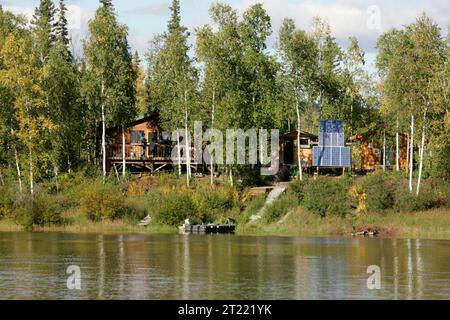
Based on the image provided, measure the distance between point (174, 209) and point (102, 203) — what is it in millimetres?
4917

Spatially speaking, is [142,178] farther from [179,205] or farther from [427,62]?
[427,62]

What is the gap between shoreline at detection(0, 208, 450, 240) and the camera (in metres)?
65.0

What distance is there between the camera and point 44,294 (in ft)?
121

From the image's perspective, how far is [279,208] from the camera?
227 feet

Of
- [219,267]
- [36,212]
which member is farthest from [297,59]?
[219,267]

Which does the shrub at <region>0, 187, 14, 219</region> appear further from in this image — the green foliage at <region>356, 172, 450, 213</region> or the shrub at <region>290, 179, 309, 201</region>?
the green foliage at <region>356, 172, 450, 213</region>

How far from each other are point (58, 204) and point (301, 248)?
22037mm

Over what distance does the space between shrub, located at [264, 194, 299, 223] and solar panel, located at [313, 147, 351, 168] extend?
14.8m

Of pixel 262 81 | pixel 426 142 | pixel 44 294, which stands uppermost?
pixel 262 81

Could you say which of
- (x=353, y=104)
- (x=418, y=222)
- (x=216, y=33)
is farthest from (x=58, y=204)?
(x=353, y=104)

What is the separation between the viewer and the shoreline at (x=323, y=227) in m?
65.0

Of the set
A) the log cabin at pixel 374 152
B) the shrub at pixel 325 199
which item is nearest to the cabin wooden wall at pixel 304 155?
the log cabin at pixel 374 152

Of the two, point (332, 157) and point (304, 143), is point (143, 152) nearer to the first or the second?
point (304, 143)

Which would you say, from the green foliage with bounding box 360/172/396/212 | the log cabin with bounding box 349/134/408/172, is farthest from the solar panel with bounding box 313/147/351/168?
the green foliage with bounding box 360/172/396/212
